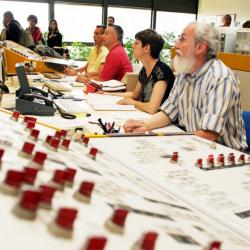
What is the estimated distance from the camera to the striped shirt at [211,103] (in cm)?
177

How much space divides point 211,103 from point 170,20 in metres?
8.56

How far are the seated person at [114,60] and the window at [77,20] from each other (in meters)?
5.53

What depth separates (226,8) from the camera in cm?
911

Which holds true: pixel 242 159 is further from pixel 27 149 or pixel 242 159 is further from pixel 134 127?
pixel 27 149

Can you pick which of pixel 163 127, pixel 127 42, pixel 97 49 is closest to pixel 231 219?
pixel 163 127

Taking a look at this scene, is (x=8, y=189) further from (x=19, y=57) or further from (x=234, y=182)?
(x=19, y=57)

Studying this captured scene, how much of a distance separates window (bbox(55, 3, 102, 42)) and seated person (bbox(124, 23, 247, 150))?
23.5 feet

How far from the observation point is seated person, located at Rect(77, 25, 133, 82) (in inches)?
134

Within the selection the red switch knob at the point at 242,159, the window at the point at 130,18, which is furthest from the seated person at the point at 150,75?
the window at the point at 130,18

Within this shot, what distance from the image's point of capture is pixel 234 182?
1.06 m

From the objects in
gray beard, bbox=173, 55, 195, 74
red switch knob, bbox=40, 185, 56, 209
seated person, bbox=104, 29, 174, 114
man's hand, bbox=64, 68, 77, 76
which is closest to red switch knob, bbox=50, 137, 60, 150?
red switch knob, bbox=40, 185, 56, 209

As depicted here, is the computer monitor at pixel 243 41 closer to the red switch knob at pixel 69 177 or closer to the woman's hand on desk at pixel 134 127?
the woman's hand on desk at pixel 134 127

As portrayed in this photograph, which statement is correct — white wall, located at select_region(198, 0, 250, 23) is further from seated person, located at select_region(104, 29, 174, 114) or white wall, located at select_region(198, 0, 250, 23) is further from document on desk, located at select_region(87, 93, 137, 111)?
document on desk, located at select_region(87, 93, 137, 111)

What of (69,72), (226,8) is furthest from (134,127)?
(226,8)
